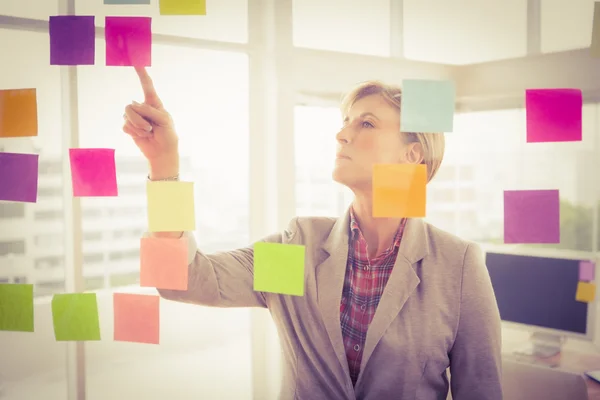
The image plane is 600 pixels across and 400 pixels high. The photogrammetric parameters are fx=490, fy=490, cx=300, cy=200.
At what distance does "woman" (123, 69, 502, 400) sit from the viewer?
1.16 m

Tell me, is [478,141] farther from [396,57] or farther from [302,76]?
[302,76]

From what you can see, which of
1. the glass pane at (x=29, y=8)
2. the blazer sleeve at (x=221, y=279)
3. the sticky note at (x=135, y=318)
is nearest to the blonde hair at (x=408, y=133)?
the blazer sleeve at (x=221, y=279)

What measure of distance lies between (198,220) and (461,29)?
188 centimetres

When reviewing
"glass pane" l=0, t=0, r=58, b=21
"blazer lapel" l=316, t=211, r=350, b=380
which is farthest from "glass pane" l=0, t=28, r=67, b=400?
"blazer lapel" l=316, t=211, r=350, b=380

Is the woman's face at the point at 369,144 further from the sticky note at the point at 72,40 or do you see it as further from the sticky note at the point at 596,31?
the sticky note at the point at 72,40

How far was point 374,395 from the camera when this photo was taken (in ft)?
3.81

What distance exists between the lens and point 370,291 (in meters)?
1.25

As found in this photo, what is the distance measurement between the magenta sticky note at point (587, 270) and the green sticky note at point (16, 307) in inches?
77.5

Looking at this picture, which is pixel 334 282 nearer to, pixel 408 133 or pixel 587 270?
pixel 408 133

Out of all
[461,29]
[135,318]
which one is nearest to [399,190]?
[135,318]

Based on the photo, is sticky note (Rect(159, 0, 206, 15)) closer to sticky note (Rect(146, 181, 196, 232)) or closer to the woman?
the woman

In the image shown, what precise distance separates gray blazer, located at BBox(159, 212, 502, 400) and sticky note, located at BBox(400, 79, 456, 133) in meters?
0.28

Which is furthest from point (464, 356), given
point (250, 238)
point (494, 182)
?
point (494, 182)

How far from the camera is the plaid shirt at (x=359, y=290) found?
1.22 metres
